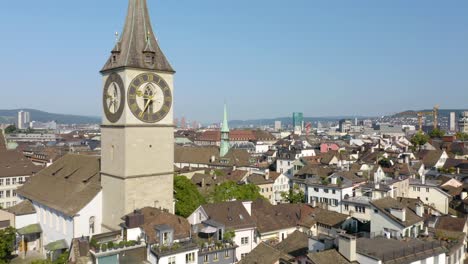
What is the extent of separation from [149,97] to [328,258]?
22651 millimetres

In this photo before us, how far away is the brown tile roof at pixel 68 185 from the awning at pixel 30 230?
3.12 m

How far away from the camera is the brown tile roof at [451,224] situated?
43.1 metres

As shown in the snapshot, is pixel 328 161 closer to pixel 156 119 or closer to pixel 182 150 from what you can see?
pixel 182 150

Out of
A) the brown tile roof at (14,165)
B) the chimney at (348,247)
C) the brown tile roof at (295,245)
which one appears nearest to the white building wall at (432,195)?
the brown tile roof at (295,245)

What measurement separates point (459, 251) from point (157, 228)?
81.0ft

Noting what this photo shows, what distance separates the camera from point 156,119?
4128cm

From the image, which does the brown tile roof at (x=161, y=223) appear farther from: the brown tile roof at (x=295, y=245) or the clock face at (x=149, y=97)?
the brown tile roof at (x=295, y=245)

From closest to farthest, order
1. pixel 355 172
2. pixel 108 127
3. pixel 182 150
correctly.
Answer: pixel 108 127, pixel 355 172, pixel 182 150

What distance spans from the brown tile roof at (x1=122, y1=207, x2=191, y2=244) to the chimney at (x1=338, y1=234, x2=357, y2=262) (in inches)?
493

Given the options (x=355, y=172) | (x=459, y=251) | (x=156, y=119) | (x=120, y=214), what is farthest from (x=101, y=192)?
(x=355, y=172)

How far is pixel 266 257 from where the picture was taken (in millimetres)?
34312

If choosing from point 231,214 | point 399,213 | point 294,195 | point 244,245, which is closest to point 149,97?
point 231,214

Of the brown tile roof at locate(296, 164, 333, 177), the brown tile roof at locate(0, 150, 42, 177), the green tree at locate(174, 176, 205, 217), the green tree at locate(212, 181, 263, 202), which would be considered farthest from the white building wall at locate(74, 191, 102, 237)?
the brown tile roof at locate(296, 164, 333, 177)

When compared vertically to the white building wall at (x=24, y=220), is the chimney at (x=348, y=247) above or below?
above
